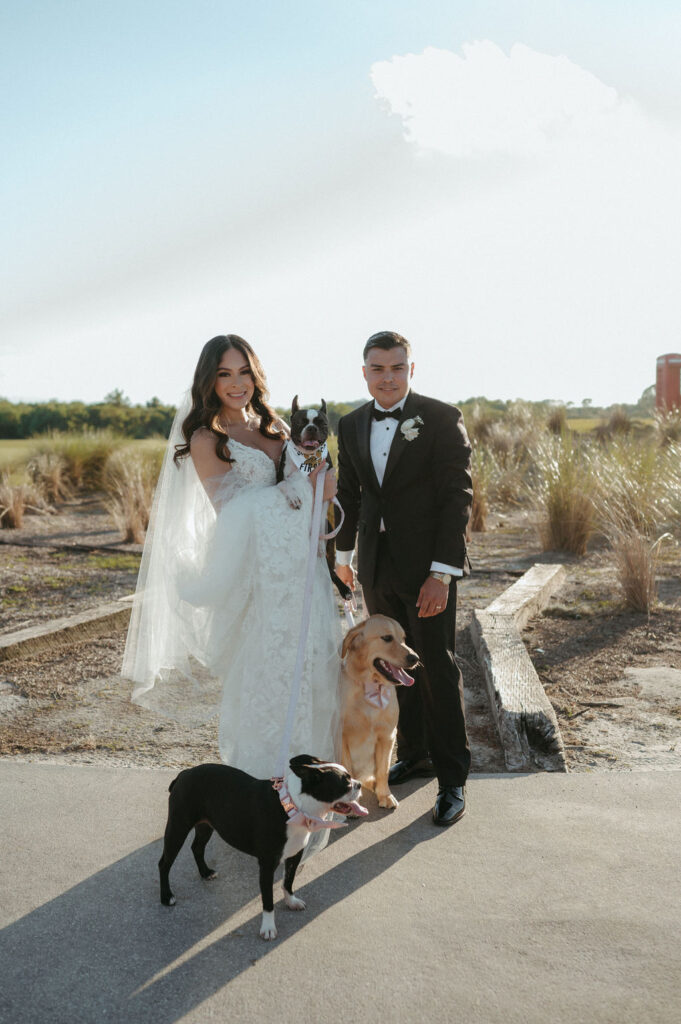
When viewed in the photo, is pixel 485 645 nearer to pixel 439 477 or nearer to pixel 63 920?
pixel 439 477

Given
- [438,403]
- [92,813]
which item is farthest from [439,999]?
[438,403]

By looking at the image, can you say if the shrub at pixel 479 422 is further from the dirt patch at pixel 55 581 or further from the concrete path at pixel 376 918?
the concrete path at pixel 376 918

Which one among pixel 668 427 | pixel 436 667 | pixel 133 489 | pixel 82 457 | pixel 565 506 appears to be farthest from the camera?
pixel 82 457

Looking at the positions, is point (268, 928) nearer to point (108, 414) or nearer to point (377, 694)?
point (377, 694)

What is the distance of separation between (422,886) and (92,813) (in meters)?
1.49

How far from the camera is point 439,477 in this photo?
12.6 feet

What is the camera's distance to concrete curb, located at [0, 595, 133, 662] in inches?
236

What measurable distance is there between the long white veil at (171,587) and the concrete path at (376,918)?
1.88 ft

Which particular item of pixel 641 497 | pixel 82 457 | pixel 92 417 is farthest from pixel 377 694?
pixel 92 417

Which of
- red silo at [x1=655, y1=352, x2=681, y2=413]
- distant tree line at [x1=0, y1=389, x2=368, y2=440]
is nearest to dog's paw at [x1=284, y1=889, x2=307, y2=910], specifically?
distant tree line at [x1=0, y1=389, x2=368, y2=440]

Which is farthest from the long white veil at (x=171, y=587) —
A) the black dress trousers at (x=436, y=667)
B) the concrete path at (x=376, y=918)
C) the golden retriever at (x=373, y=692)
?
the black dress trousers at (x=436, y=667)

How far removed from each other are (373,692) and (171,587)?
1.04m

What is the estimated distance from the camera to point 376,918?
2.87 metres

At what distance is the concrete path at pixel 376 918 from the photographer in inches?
96.3
